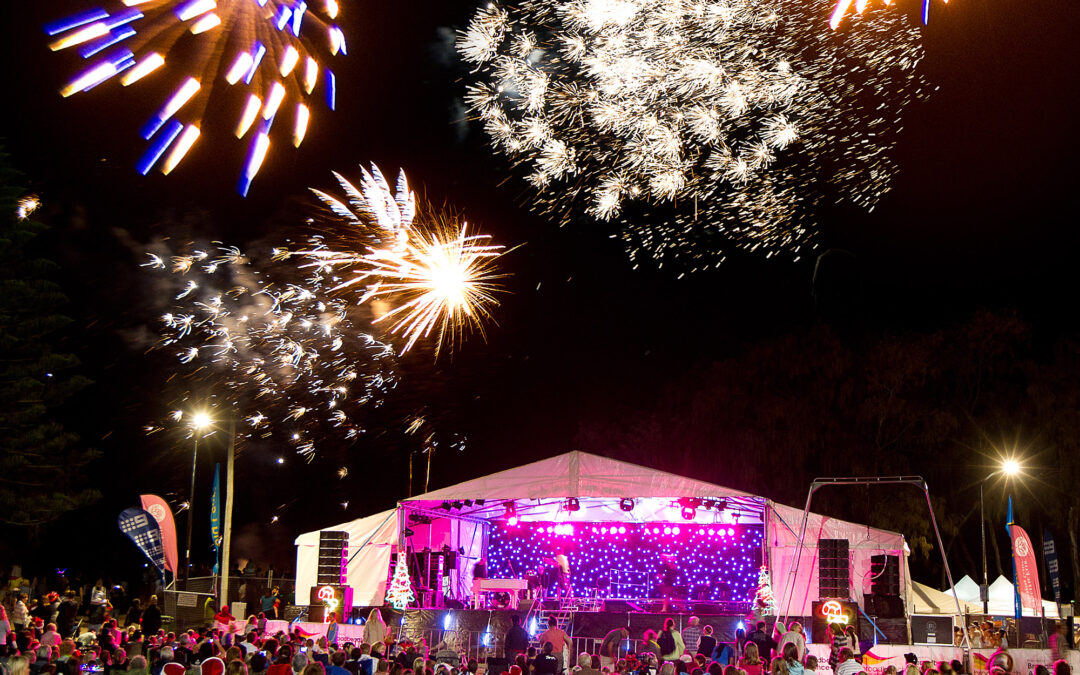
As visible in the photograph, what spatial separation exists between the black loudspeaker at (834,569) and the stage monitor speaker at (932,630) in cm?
115

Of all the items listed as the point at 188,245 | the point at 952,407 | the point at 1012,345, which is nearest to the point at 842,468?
the point at 952,407

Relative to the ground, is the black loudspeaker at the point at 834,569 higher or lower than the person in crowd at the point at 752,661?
higher

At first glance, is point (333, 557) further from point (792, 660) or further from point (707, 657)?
point (792, 660)

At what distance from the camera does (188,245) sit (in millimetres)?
23094

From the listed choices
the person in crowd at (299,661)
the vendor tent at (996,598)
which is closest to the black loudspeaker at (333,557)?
the person in crowd at (299,661)

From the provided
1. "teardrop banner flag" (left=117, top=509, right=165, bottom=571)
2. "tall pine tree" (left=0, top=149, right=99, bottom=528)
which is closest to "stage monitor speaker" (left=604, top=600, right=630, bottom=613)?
"teardrop banner flag" (left=117, top=509, right=165, bottom=571)

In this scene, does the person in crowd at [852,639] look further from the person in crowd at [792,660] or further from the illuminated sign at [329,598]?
the illuminated sign at [329,598]

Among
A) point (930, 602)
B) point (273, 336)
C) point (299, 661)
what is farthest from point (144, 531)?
point (930, 602)

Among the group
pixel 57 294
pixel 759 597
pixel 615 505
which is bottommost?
pixel 759 597

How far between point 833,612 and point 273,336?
13.2m

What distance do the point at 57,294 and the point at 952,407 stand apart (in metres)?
30.1

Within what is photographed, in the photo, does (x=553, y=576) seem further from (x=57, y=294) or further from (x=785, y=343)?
(x=57, y=294)

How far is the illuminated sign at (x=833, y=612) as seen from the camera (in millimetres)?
15387

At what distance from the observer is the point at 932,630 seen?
51.5 feet
